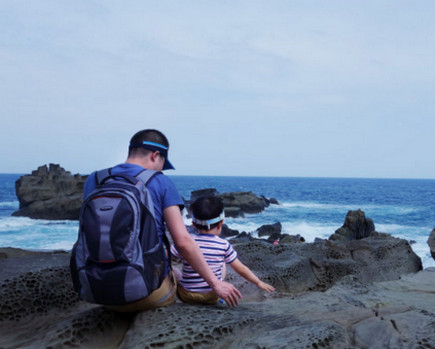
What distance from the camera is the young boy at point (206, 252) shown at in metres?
2.70

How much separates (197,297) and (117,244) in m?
0.96

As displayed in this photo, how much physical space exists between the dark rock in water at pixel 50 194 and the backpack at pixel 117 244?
28568mm

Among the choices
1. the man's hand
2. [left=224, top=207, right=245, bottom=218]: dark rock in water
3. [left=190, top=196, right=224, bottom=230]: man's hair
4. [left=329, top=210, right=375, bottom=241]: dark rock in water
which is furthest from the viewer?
[left=224, top=207, right=245, bottom=218]: dark rock in water

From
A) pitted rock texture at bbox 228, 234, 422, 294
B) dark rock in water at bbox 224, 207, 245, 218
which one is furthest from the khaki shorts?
dark rock in water at bbox 224, 207, 245, 218

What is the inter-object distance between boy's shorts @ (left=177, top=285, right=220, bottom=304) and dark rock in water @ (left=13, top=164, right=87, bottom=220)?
28.1 m

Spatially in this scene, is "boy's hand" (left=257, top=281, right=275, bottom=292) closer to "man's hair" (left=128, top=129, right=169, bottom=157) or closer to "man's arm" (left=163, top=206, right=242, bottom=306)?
"man's arm" (left=163, top=206, right=242, bottom=306)

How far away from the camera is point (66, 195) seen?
31.8m

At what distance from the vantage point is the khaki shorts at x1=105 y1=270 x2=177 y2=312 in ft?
7.70

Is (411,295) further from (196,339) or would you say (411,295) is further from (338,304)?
(196,339)

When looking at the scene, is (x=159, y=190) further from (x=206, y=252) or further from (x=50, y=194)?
(x=50, y=194)

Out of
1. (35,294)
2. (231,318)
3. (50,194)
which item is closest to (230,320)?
(231,318)

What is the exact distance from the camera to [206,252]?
8.98 ft

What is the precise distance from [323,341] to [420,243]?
19.7 metres

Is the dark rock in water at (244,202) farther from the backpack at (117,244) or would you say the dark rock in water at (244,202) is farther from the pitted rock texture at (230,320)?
the backpack at (117,244)
